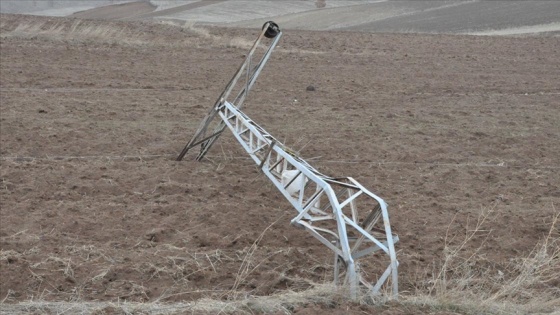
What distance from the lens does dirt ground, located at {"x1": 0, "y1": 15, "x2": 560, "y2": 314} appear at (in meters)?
8.36

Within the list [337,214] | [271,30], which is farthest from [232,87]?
[337,214]

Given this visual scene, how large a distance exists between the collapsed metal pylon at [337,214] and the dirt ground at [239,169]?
0.99ft

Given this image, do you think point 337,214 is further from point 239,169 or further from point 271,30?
point 271,30

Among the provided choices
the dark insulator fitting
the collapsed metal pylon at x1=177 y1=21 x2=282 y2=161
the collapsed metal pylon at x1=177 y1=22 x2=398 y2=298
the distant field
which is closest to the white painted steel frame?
the collapsed metal pylon at x1=177 y1=22 x2=398 y2=298

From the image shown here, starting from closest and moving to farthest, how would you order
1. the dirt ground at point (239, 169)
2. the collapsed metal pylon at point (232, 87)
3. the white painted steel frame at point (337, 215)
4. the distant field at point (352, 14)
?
the white painted steel frame at point (337, 215) < the dirt ground at point (239, 169) < the collapsed metal pylon at point (232, 87) < the distant field at point (352, 14)

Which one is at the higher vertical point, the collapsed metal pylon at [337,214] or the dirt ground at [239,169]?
the collapsed metal pylon at [337,214]

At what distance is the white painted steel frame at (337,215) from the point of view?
7.00 meters

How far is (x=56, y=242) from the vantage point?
912 centimetres

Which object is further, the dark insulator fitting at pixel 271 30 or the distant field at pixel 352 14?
the distant field at pixel 352 14

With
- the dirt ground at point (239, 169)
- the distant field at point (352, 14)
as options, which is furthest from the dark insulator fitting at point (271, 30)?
the distant field at point (352, 14)

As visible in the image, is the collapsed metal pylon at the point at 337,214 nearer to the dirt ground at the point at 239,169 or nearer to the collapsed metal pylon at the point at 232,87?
the collapsed metal pylon at the point at 232,87

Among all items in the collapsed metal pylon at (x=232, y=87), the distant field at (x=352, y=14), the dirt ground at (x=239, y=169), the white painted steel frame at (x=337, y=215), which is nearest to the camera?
the white painted steel frame at (x=337, y=215)

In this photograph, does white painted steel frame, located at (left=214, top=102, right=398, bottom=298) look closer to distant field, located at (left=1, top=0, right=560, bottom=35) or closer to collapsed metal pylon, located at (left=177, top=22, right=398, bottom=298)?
collapsed metal pylon, located at (left=177, top=22, right=398, bottom=298)

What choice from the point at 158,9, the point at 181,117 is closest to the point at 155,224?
the point at 181,117
